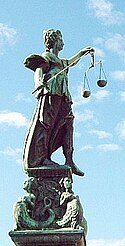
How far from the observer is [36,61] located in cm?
1309

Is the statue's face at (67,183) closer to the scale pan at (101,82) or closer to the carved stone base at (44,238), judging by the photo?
the carved stone base at (44,238)

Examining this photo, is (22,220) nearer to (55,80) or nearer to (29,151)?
(29,151)

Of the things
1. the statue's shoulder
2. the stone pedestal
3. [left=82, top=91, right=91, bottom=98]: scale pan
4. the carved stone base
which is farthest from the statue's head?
the carved stone base

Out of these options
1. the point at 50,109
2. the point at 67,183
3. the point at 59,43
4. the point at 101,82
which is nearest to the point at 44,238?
the point at 67,183

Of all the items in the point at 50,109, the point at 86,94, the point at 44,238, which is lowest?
the point at 44,238

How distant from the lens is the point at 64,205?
12.3m

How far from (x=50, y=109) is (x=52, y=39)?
1.41 meters

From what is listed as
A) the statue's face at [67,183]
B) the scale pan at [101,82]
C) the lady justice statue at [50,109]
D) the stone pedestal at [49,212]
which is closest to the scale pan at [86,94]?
the scale pan at [101,82]

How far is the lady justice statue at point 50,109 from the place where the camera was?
12.8 m

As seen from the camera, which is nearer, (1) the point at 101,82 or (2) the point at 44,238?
(2) the point at 44,238

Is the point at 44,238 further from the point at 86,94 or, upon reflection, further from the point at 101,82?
the point at 101,82

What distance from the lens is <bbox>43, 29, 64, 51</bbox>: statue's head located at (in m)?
13.2

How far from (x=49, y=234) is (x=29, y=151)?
174 centimetres

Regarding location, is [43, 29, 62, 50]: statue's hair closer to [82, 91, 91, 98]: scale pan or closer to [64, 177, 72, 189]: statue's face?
[82, 91, 91, 98]: scale pan
